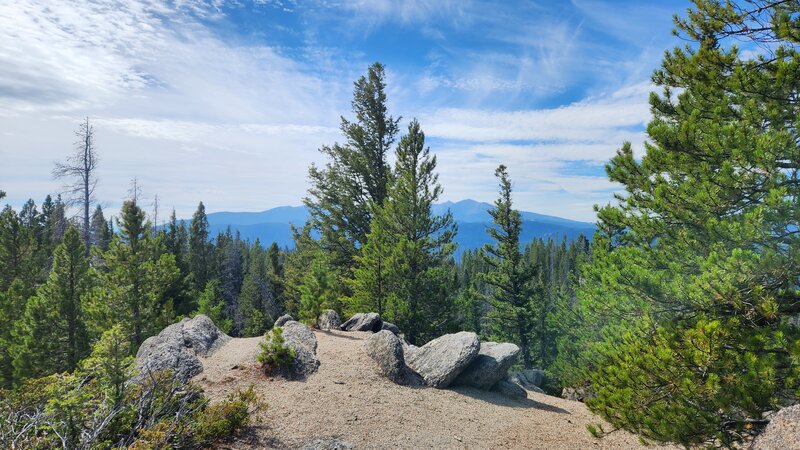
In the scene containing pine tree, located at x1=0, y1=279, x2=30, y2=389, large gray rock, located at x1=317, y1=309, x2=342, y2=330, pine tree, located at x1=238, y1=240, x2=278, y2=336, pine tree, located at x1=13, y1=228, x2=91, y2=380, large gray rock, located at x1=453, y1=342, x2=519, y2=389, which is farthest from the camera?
pine tree, located at x1=238, y1=240, x2=278, y2=336

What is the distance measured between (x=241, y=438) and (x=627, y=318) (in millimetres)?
7635

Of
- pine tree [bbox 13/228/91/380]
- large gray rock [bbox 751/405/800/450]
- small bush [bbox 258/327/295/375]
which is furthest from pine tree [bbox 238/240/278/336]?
large gray rock [bbox 751/405/800/450]

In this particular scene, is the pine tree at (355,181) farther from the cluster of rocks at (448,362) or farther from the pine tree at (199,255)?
the pine tree at (199,255)

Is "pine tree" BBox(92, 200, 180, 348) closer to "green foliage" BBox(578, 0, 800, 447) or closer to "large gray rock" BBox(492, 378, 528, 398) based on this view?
"large gray rock" BBox(492, 378, 528, 398)

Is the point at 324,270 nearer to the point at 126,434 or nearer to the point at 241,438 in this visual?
the point at 241,438

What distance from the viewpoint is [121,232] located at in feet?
59.9

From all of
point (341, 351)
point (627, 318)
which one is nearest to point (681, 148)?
point (627, 318)

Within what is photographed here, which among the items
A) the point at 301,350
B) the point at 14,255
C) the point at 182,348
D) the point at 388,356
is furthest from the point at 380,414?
the point at 14,255

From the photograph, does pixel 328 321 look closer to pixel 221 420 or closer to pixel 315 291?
pixel 315 291

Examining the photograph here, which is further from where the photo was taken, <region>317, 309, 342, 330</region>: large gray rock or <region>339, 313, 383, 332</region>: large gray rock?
<region>317, 309, 342, 330</region>: large gray rock

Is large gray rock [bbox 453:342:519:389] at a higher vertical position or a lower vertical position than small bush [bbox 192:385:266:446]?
lower

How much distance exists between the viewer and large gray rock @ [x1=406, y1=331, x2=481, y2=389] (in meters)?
11.5

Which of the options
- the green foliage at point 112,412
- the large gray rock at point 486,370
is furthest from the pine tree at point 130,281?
the large gray rock at point 486,370

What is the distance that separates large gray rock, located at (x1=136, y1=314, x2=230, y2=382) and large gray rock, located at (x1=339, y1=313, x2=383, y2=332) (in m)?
4.73
